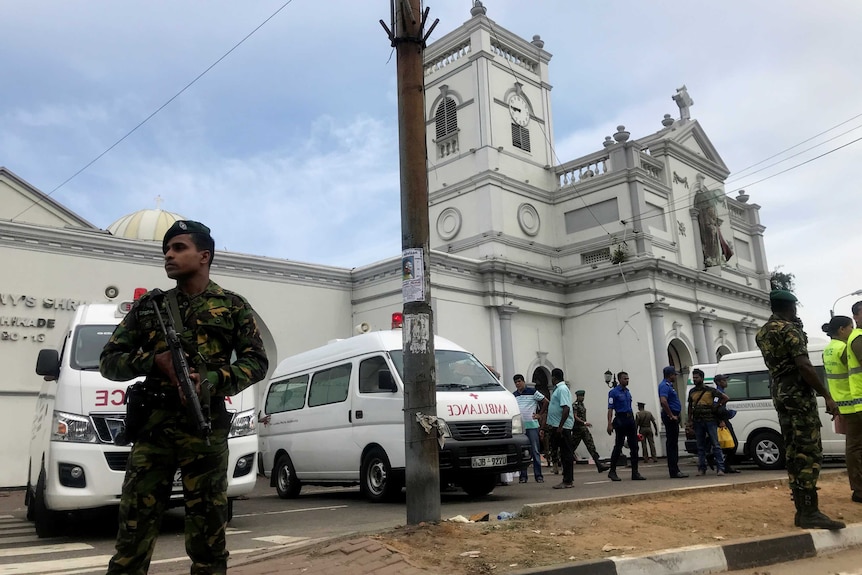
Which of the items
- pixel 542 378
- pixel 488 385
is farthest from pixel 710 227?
pixel 488 385

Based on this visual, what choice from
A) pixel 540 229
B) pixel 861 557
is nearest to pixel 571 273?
pixel 540 229

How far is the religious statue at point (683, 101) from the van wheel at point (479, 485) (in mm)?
26319

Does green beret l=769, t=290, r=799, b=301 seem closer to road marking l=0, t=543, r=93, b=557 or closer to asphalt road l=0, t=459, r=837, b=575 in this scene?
asphalt road l=0, t=459, r=837, b=575

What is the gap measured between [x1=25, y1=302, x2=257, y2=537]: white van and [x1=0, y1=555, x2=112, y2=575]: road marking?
30.7 inches

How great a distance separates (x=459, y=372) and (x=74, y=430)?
493 centimetres

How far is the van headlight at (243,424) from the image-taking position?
7.14 meters

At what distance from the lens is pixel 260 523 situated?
7703mm

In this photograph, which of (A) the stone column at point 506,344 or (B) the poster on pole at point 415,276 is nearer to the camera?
(B) the poster on pole at point 415,276

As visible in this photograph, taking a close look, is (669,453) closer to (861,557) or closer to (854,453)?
(854,453)

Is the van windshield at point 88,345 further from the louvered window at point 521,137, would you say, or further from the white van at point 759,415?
the louvered window at point 521,137

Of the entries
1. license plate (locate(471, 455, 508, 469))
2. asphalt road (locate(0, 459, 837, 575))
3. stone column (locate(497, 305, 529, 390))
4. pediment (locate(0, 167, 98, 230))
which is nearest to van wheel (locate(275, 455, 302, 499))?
asphalt road (locate(0, 459, 837, 575))

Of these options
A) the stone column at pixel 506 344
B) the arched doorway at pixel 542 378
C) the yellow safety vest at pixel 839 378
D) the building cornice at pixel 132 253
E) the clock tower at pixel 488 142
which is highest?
the clock tower at pixel 488 142

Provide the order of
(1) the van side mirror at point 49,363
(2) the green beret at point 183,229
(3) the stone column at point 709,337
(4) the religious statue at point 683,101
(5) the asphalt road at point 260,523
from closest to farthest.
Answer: (2) the green beret at point 183,229
(5) the asphalt road at point 260,523
(1) the van side mirror at point 49,363
(3) the stone column at point 709,337
(4) the religious statue at point 683,101

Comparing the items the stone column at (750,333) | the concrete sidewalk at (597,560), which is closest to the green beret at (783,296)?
the concrete sidewalk at (597,560)
